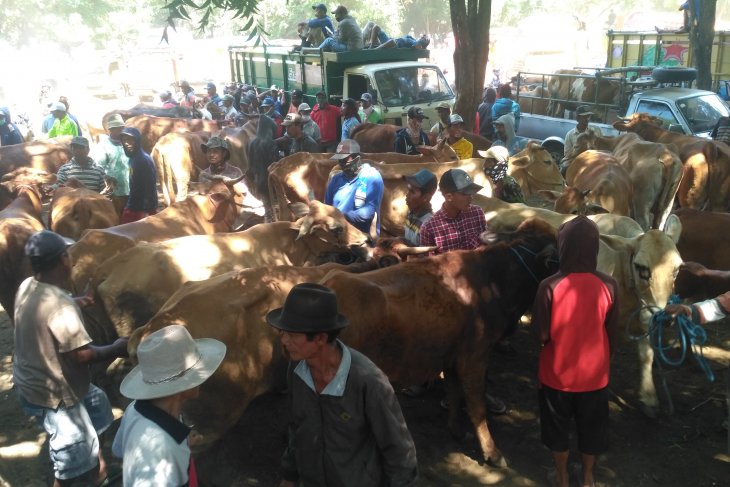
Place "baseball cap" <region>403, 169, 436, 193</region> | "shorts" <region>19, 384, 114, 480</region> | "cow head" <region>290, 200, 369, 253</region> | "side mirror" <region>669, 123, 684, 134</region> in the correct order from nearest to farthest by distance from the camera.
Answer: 1. "shorts" <region>19, 384, 114, 480</region>
2. "baseball cap" <region>403, 169, 436, 193</region>
3. "cow head" <region>290, 200, 369, 253</region>
4. "side mirror" <region>669, 123, 684, 134</region>

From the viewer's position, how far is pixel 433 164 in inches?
339

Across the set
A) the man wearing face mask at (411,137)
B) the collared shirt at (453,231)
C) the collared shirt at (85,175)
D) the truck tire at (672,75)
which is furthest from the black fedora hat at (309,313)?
the truck tire at (672,75)

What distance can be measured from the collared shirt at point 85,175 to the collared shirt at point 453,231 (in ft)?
17.2

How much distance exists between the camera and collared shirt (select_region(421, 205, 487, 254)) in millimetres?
5406

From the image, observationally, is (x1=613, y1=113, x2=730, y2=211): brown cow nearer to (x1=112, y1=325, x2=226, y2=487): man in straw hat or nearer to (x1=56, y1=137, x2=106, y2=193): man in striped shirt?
(x1=56, y1=137, x2=106, y2=193): man in striped shirt

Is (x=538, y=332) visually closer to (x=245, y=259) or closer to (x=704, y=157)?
(x=245, y=259)

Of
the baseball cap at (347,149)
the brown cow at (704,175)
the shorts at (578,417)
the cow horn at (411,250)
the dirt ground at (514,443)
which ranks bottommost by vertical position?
the dirt ground at (514,443)

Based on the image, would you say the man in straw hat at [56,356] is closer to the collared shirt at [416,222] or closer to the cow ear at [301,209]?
the cow ear at [301,209]

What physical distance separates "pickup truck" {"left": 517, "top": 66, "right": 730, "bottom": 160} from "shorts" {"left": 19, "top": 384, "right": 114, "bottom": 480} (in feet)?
34.8

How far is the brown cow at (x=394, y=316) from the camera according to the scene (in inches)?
177

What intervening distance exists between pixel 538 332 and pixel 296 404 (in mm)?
1863

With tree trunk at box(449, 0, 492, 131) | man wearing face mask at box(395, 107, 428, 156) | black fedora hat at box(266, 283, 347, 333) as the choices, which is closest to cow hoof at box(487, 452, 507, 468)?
black fedora hat at box(266, 283, 347, 333)

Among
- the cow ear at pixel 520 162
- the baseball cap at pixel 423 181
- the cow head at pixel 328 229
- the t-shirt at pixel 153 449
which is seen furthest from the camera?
the cow ear at pixel 520 162

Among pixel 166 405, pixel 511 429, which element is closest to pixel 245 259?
pixel 511 429
